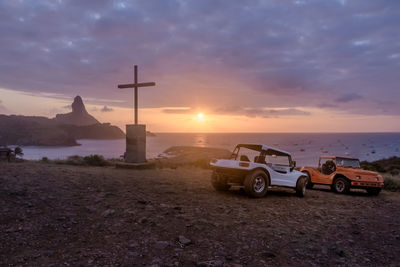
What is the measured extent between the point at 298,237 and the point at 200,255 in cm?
232

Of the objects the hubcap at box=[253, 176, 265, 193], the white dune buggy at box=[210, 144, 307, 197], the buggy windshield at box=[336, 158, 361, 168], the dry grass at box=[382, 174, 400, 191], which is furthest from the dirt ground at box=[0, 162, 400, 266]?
the dry grass at box=[382, 174, 400, 191]

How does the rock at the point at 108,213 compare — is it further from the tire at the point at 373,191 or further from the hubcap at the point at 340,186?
the tire at the point at 373,191

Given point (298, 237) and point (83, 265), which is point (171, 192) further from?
point (83, 265)

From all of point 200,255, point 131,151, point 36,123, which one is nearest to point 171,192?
point 200,255

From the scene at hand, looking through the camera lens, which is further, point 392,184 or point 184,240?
point 392,184

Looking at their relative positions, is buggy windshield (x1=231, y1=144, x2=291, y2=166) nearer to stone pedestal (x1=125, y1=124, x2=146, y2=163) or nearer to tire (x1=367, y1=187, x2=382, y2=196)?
tire (x1=367, y1=187, x2=382, y2=196)

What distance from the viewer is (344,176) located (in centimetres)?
1252

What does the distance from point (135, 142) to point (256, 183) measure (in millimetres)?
8481

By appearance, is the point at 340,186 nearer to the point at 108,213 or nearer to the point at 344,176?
the point at 344,176

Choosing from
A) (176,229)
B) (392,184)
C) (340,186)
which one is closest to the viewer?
(176,229)

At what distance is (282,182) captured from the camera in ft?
33.7

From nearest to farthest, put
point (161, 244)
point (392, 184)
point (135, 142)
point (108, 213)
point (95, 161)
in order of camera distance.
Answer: point (161, 244) < point (108, 213) < point (135, 142) < point (392, 184) < point (95, 161)

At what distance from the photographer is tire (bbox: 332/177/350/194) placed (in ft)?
40.9

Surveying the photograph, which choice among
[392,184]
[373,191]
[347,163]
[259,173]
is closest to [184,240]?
[259,173]
